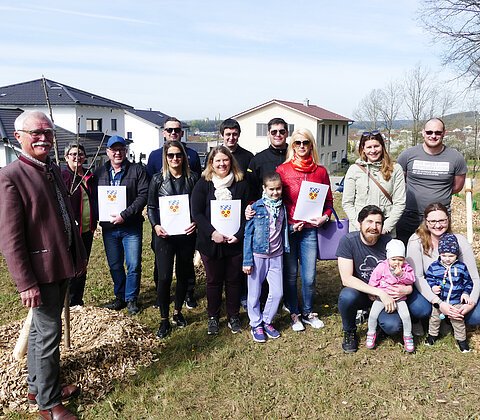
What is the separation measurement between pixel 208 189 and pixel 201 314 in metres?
1.84

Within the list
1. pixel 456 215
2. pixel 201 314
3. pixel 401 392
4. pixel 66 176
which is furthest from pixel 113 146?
pixel 456 215

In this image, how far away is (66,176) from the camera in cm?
538

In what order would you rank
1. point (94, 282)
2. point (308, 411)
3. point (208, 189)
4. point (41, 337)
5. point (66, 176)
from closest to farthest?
1. point (41, 337)
2. point (308, 411)
3. point (208, 189)
4. point (66, 176)
5. point (94, 282)

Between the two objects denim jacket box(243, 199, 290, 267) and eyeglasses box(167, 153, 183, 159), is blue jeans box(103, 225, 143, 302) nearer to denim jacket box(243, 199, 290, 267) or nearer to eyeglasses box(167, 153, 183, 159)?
eyeglasses box(167, 153, 183, 159)

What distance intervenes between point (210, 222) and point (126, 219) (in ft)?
4.12

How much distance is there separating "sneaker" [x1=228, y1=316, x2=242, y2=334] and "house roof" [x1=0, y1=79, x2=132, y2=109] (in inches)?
1345

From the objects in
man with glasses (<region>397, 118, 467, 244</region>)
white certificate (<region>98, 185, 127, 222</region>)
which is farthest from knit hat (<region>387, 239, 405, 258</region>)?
white certificate (<region>98, 185, 127, 222</region>)

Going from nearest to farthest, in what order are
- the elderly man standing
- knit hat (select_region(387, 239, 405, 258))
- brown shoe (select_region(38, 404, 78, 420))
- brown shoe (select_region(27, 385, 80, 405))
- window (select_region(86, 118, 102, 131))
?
1. the elderly man standing
2. brown shoe (select_region(38, 404, 78, 420))
3. brown shoe (select_region(27, 385, 80, 405))
4. knit hat (select_region(387, 239, 405, 258))
5. window (select_region(86, 118, 102, 131))

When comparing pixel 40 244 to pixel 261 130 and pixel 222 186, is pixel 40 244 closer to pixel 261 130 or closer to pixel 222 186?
pixel 222 186

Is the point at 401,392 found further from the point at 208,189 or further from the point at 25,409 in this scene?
the point at 25,409

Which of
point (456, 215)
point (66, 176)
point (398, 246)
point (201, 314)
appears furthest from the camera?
point (456, 215)

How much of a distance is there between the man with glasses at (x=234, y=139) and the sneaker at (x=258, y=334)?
1854 millimetres

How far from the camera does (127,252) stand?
5719 mm

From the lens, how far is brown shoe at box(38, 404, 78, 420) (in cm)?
359
